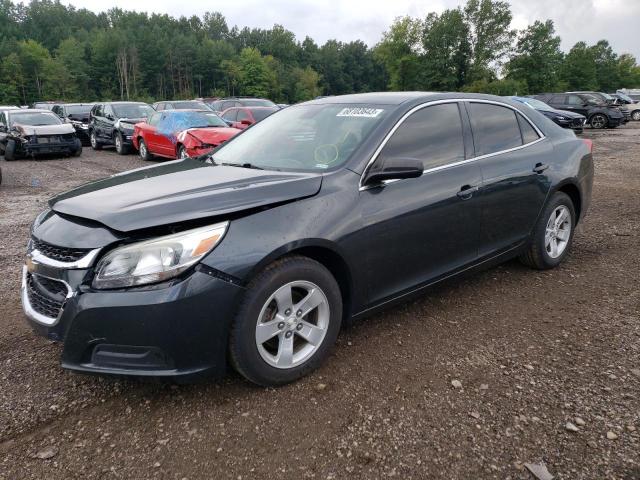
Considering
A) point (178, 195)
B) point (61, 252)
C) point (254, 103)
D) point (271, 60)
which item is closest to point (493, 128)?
point (178, 195)

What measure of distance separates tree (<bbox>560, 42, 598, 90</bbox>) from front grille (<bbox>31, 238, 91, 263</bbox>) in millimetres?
88596

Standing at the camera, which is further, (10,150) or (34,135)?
(34,135)

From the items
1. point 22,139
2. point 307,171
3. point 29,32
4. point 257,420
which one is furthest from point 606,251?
point 29,32

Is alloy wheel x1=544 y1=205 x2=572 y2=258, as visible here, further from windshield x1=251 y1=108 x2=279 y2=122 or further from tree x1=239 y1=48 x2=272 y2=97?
tree x1=239 y1=48 x2=272 y2=97

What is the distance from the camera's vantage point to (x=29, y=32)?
98688mm

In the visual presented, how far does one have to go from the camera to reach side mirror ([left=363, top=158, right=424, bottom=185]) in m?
2.95

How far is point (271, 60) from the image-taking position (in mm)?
102625

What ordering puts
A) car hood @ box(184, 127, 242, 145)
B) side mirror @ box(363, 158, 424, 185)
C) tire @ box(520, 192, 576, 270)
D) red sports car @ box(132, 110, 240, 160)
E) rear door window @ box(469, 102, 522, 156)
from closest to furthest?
1. side mirror @ box(363, 158, 424, 185)
2. rear door window @ box(469, 102, 522, 156)
3. tire @ box(520, 192, 576, 270)
4. car hood @ box(184, 127, 242, 145)
5. red sports car @ box(132, 110, 240, 160)

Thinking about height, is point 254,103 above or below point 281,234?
above

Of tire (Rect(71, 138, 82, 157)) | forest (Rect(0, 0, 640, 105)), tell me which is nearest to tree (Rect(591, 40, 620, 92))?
forest (Rect(0, 0, 640, 105))

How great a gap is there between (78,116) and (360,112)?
1982 cm

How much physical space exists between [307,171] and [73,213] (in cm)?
136

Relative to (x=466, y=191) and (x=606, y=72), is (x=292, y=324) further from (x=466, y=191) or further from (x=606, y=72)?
(x=606, y=72)

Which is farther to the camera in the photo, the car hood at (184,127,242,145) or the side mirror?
the car hood at (184,127,242,145)
